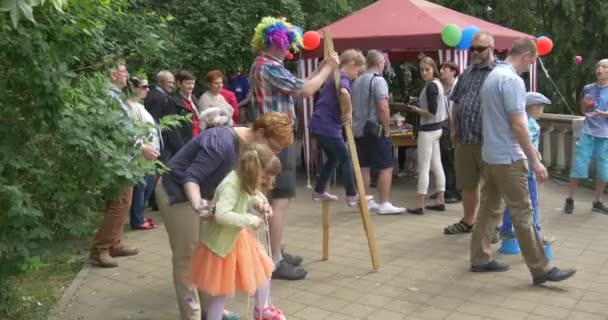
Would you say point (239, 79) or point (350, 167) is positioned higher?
point (239, 79)

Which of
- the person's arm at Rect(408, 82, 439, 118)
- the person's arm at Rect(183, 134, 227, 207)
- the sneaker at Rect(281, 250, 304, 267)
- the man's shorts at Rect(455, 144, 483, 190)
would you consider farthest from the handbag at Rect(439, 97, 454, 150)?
the person's arm at Rect(183, 134, 227, 207)

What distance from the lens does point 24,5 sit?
2.00 meters

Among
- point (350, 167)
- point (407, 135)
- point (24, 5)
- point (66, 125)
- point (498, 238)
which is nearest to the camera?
point (24, 5)

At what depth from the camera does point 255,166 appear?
3473mm

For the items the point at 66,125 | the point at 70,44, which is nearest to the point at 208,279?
the point at 66,125

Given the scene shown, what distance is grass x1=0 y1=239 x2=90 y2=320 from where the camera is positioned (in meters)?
4.39

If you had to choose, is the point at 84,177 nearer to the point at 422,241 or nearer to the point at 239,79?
the point at 422,241

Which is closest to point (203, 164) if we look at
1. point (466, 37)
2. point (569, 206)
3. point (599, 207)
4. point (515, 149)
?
point (515, 149)

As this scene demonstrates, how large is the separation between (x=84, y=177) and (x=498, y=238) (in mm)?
4053

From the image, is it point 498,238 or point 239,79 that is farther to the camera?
point 239,79

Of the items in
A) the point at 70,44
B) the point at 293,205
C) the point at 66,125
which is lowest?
the point at 293,205

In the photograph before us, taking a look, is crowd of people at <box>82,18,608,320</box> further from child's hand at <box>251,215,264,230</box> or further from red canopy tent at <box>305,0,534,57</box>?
red canopy tent at <box>305,0,534,57</box>

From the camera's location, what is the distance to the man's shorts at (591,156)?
7457mm

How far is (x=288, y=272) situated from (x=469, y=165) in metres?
1.98
